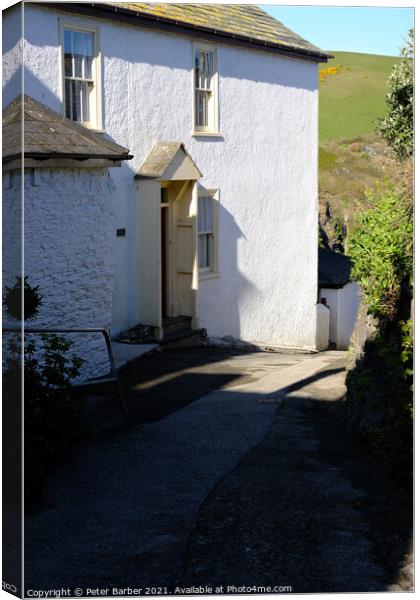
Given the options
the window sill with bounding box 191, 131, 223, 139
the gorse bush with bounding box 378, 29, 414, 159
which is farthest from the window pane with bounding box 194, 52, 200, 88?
the gorse bush with bounding box 378, 29, 414, 159

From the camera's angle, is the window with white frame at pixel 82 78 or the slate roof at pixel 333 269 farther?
the slate roof at pixel 333 269

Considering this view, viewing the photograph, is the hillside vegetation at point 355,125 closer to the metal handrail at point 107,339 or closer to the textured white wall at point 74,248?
the textured white wall at point 74,248

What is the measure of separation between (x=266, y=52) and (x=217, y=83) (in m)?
0.94

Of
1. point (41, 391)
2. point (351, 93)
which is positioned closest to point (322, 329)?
point (351, 93)

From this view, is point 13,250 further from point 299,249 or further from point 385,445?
point 299,249

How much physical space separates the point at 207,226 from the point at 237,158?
778 mm

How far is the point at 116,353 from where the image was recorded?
8.09 metres

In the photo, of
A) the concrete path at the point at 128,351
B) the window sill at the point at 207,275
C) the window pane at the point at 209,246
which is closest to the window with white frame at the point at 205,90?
the window pane at the point at 209,246

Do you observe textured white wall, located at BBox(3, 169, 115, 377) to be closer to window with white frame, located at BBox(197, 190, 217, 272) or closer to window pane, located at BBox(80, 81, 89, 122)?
window pane, located at BBox(80, 81, 89, 122)

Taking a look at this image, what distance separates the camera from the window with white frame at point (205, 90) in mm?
8430

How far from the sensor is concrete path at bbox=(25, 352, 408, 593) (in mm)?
5188

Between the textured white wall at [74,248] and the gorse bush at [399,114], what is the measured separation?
9.18ft

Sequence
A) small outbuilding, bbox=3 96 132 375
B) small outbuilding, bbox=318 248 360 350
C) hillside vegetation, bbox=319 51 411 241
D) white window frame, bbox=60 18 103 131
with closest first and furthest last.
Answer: hillside vegetation, bbox=319 51 411 241 < small outbuilding, bbox=3 96 132 375 < white window frame, bbox=60 18 103 131 < small outbuilding, bbox=318 248 360 350

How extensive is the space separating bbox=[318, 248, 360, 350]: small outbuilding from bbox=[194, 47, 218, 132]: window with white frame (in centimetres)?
363
